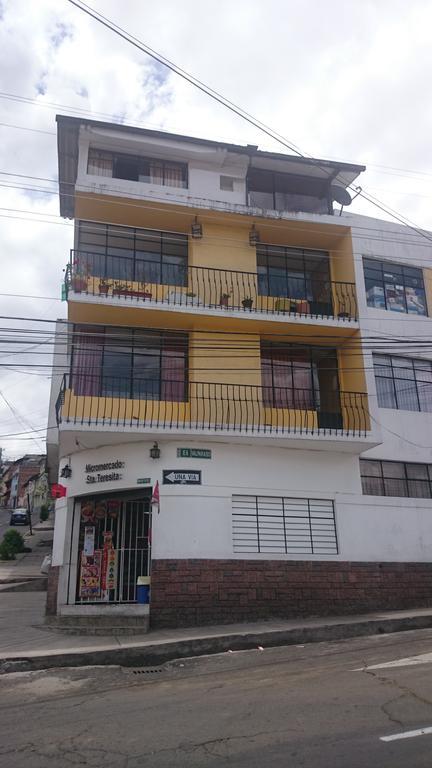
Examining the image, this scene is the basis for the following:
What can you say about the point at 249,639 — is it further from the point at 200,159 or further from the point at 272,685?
the point at 200,159

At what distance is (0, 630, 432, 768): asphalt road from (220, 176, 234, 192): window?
12400 mm

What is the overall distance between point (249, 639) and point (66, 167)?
13.1 meters

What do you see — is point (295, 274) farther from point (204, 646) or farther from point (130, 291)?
point (204, 646)

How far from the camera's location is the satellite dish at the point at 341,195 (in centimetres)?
1770

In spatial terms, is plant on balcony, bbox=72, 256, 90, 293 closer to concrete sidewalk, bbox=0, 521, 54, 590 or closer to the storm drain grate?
the storm drain grate

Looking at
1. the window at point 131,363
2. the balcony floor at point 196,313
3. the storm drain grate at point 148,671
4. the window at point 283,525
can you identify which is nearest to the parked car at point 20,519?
the window at point 131,363

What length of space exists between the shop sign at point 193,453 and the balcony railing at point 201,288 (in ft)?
11.7

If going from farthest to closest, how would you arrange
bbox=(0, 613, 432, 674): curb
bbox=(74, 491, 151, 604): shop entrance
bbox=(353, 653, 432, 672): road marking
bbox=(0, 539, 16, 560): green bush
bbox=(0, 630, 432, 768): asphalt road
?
bbox=(0, 539, 16, 560): green bush
bbox=(74, 491, 151, 604): shop entrance
bbox=(0, 613, 432, 674): curb
bbox=(353, 653, 432, 672): road marking
bbox=(0, 630, 432, 768): asphalt road

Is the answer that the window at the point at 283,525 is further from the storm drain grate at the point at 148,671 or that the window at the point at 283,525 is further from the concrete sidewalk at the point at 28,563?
the concrete sidewalk at the point at 28,563

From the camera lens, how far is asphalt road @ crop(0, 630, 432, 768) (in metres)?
4.77

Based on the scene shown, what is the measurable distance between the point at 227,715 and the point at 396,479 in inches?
405

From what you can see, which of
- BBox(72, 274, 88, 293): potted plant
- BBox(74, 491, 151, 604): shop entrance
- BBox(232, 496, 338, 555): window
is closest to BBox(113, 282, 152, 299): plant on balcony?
BBox(72, 274, 88, 293): potted plant

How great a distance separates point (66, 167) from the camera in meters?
16.3

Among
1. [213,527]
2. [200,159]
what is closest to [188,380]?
[213,527]
